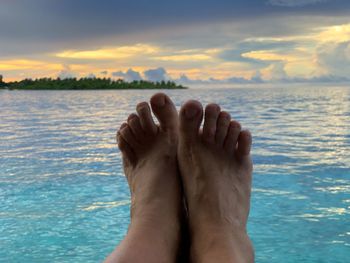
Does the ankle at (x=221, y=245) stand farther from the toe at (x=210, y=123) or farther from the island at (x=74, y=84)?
the island at (x=74, y=84)

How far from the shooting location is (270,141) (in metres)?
5.23

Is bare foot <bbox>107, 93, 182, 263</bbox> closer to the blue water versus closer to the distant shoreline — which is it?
the blue water

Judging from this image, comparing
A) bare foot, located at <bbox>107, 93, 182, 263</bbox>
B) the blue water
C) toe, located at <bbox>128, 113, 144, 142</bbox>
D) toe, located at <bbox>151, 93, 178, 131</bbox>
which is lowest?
the blue water

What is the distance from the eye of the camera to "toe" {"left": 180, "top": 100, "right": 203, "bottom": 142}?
5.74 feet

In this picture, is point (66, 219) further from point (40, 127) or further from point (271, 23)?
point (271, 23)

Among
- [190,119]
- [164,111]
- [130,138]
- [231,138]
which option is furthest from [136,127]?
[231,138]

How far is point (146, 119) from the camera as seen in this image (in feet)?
6.52

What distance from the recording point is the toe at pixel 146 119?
6.52 feet

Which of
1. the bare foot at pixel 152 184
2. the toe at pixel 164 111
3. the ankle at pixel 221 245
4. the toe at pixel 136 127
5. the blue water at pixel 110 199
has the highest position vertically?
the toe at pixel 164 111

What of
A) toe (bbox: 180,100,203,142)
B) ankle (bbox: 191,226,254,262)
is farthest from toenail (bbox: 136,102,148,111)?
ankle (bbox: 191,226,254,262)

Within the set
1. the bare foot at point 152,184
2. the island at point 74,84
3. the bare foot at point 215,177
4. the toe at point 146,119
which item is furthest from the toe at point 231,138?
the island at point 74,84

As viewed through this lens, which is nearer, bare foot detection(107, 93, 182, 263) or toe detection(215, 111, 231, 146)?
bare foot detection(107, 93, 182, 263)

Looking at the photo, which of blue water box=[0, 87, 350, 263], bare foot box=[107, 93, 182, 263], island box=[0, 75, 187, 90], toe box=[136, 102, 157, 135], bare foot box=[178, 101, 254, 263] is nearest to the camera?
bare foot box=[107, 93, 182, 263]

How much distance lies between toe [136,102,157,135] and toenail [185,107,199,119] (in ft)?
0.90
